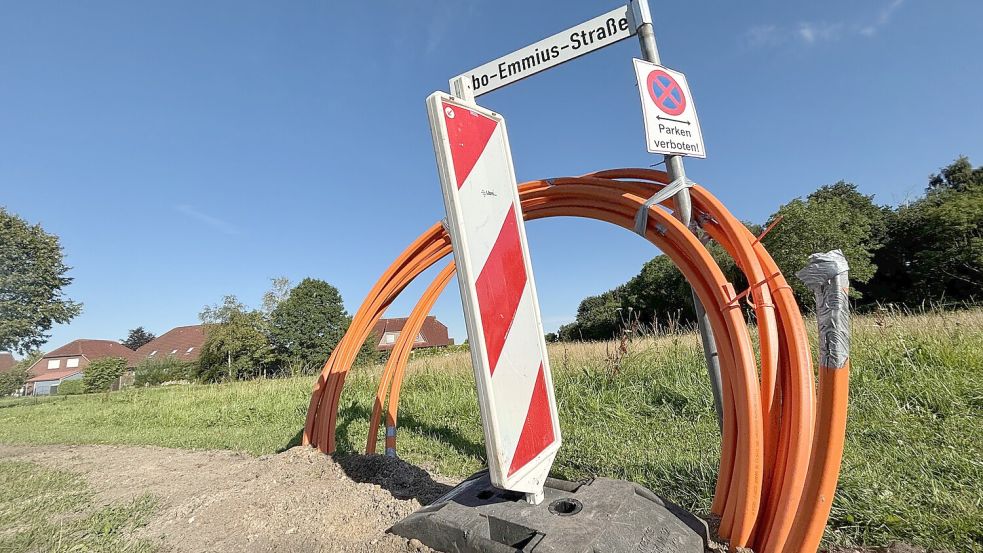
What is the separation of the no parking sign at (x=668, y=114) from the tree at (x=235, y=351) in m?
28.6

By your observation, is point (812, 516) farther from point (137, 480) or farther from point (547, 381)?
point (137, 480)

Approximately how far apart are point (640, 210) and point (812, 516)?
132 cm

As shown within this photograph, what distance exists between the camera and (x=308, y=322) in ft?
104

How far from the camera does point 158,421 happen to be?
7.84 meters

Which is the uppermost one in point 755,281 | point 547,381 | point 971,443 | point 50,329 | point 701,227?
point 50,329

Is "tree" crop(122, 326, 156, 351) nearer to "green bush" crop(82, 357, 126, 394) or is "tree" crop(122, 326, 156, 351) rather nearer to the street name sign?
"green bush" crop(82, 357, 126, 394)

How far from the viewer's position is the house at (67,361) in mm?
44125

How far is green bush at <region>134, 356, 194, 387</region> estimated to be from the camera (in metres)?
26.1

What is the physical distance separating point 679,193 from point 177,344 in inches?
2114

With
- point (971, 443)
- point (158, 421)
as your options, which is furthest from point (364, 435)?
point (158, 421)

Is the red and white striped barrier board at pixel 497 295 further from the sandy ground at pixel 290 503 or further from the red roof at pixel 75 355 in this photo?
the red roof at pixel 75 355

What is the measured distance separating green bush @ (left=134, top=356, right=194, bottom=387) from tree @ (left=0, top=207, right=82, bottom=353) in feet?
18.6

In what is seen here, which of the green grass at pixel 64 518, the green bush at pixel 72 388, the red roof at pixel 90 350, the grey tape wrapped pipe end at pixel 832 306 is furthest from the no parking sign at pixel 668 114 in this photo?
the red roof at pixel 90 350

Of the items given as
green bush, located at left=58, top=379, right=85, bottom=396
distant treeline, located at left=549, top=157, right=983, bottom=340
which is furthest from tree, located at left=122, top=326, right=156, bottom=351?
distant treeline, located at left=549, top=157, right=983, bottom=340
